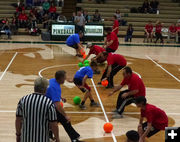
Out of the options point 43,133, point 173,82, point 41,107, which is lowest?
point 173,82

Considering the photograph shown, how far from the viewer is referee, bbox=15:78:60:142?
4512 mm

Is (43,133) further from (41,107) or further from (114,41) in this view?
(114,41)

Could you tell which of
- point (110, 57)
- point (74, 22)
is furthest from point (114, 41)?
point (74, 22)

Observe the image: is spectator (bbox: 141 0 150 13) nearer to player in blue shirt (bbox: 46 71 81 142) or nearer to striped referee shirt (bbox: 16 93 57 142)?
player in blue shirt (bbox: 46 71 81 142)

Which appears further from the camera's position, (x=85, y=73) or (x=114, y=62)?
(x=114, y=62)

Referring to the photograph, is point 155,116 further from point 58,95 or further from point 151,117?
point 58,95

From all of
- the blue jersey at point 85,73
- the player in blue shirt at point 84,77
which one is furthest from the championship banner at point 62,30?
the blue jersey at point 85,73

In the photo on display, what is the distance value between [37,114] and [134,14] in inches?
927

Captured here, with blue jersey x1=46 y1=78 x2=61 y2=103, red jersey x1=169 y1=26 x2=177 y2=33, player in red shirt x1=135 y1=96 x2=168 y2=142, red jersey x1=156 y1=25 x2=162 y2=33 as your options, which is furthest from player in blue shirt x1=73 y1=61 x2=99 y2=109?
red jersey x1=169 y1=26 x2=177 y2=33

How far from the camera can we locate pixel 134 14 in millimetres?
27203

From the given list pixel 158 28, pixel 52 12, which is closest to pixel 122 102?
pixel 158 28

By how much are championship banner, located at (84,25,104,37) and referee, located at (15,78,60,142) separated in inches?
727

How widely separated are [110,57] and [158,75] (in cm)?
369

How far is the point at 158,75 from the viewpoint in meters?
13.6
